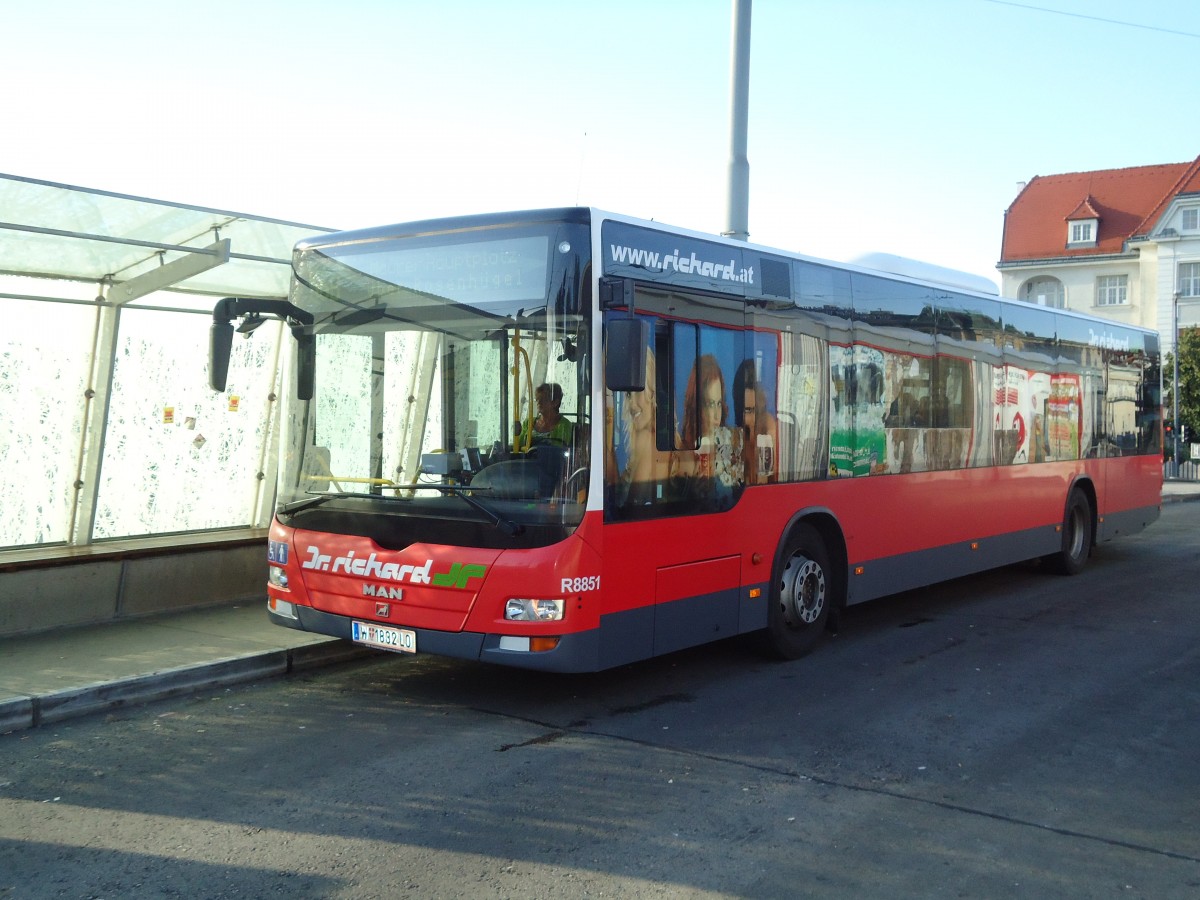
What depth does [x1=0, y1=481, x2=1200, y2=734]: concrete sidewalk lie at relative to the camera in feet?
23.1

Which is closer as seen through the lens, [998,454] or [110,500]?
[110,500]

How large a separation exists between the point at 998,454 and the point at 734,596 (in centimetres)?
503

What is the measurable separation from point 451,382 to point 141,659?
313 centimetres

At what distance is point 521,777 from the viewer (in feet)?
19.3

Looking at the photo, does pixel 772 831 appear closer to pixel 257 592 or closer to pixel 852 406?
pixel 852 406

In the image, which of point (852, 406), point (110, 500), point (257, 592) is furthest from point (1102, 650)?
point (110, 500)

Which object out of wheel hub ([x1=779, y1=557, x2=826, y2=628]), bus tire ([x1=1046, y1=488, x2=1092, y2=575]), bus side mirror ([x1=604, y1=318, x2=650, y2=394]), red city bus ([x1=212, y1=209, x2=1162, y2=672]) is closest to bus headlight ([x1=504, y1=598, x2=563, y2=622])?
red city bus ([x1=212, y1=209, x2=1162, y2=672])

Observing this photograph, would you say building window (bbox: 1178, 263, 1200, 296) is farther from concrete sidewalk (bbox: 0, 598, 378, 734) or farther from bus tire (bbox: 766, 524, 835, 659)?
concrete sidewalk (bbox: 0, 598, 378, 734)

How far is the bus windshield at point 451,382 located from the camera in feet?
22.2

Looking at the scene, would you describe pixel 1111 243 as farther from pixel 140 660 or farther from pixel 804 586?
pixel 140 660

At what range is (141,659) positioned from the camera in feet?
26.3

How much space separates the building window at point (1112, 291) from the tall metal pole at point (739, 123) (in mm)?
57282

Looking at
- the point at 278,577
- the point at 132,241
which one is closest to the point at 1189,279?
the point at 132,241

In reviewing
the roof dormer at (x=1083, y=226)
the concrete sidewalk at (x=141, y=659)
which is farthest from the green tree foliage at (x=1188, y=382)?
the concrete sidewalk at (x=141, y=659)
